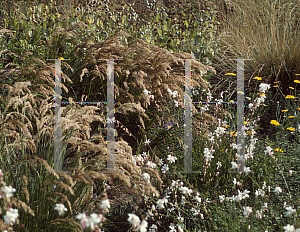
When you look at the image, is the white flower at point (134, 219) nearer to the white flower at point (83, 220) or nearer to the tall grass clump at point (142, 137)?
the tall grass clump at point (142, 137)

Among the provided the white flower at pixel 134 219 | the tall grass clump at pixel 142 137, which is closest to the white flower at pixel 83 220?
the tall grass clump at pixel 142 137

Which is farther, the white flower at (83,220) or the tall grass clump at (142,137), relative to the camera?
the tall grass clump at (142,137)

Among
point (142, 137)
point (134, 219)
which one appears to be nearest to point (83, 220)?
point (134, 219)

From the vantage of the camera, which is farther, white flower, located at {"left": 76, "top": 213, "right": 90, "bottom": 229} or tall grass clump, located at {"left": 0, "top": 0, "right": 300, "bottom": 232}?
tall grass clump, located at {"left": 0, "top": 0, "right": 300, "bottom": 232}

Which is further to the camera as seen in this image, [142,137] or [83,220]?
[142,137]

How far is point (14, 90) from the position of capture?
200 centimetres

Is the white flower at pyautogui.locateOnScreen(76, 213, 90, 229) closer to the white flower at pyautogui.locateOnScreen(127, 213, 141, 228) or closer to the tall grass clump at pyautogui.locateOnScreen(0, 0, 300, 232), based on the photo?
the tall grass clump at pyautogui.locateOnScreen(0, 0, 300, 232)

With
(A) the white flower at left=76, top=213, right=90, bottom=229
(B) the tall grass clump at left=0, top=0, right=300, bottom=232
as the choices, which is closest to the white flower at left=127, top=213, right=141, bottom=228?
(B) the tall grass clump at left=0, top=0, right=300, bottom=232

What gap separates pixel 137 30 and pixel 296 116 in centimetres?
295

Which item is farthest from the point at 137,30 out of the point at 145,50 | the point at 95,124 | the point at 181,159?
the point at 181,159

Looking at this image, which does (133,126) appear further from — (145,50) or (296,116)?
(296,116)

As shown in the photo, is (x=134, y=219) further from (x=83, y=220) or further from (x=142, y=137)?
(x=142, y=137)

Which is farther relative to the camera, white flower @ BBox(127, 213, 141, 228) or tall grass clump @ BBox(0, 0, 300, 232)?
tall grass clump @ BBox(0, 0, 300, 232)

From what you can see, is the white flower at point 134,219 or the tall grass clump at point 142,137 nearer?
the white flower at point 134,219
